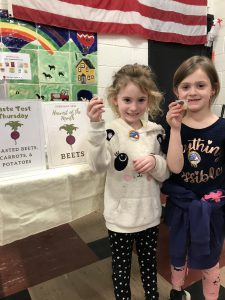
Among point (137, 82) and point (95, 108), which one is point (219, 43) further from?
point (95, 108)

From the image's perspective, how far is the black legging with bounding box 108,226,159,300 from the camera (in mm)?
1088

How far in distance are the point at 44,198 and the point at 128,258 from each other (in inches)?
17.2

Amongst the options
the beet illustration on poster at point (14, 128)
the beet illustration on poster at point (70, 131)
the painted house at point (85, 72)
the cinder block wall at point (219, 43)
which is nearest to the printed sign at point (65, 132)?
the beet illustration on poster at point (70, 131)

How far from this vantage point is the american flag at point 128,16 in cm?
200

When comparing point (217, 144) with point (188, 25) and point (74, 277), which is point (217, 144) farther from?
point (188, 25)

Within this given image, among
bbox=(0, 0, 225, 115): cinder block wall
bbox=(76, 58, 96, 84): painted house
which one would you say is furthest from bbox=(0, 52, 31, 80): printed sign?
bbox=(0, 0, 225, 115): cinder block wall

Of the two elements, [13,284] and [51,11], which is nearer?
[13,284]

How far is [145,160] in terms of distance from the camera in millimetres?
977

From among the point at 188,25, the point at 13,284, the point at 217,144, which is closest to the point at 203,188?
the point at 217,144

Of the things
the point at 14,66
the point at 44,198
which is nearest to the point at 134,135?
the point at 44,198

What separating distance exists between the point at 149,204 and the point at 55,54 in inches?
63.2

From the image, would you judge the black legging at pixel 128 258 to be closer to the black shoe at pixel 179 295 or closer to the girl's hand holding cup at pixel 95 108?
the black shoe at pixel 179 295

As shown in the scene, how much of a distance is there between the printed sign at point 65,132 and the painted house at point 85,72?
4.25 feet

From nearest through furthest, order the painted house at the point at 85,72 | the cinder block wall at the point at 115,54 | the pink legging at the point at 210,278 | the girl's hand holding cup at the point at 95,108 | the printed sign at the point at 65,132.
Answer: the girl's hand holding cup at the point at 95,108 → the printed sign at the point at 65,132 → the pink legging at the point at 210,278 → the painted house at the point at 85,72 → the cinder block wall at the point at 115,54
